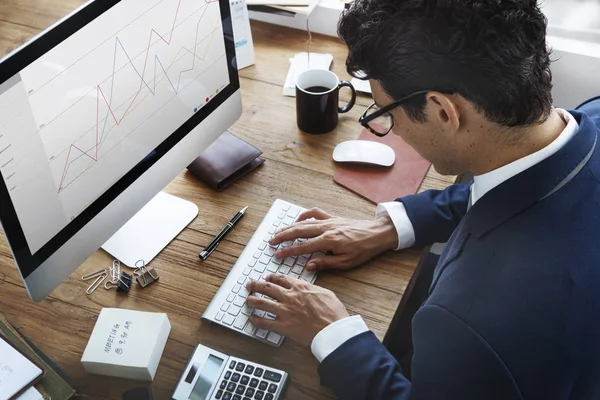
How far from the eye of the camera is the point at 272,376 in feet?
3.13

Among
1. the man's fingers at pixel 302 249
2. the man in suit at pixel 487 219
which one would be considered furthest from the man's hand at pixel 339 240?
the man in suit at pixel 487 219

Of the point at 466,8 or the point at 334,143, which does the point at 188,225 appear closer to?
the point at 334,143

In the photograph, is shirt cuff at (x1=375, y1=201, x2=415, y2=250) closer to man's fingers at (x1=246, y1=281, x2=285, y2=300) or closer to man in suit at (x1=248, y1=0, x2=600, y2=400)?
man in suit at (x1=248, y1=0, x2=600, y2=400)

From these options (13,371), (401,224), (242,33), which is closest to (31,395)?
(13,371)

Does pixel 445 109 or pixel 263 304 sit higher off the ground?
pixel 445 109

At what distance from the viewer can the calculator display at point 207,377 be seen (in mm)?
950

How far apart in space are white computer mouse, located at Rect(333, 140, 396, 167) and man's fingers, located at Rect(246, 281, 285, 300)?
0.35 meters

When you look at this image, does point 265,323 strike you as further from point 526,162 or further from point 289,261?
point 526,162

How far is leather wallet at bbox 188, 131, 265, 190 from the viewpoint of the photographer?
128cm

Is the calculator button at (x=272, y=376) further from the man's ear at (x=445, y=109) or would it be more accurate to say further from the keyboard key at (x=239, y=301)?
the man's ear at (x=445, y=109)

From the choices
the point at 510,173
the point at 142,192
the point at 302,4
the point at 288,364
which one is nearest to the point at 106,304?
the point at 142,192

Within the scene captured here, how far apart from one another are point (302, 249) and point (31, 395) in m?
0.49

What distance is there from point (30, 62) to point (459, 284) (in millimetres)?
659

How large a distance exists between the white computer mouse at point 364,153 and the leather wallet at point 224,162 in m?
0.17
